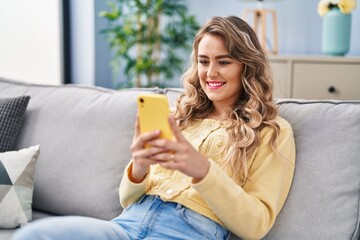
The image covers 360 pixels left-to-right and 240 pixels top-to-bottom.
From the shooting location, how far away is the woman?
124cm

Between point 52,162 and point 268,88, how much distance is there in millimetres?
783

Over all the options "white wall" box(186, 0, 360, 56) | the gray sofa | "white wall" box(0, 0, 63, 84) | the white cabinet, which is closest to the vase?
the white cabinet

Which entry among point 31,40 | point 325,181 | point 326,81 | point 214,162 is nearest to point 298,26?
point 326,81

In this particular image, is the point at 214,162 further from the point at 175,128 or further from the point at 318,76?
the point at 318,76

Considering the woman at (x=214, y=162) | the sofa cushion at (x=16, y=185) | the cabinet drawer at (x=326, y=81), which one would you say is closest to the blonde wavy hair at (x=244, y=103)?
the woman at (x=214, y=162)

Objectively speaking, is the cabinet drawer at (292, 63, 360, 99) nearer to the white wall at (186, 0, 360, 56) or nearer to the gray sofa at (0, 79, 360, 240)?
the white wall at (186, 0, 360, 56)

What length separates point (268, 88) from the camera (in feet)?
5.16

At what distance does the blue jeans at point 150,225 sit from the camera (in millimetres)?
1259

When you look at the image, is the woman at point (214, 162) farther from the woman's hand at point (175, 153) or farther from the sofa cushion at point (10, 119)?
the sofa cushion at point (10, 119)

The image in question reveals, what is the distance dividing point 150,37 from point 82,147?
239 centimetres

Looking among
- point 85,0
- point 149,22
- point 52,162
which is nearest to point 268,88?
point 52,162

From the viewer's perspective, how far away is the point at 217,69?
60.6 inches

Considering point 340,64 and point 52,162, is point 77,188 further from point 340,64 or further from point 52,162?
point 340,64

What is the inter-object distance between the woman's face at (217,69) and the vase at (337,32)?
6.19 ft
